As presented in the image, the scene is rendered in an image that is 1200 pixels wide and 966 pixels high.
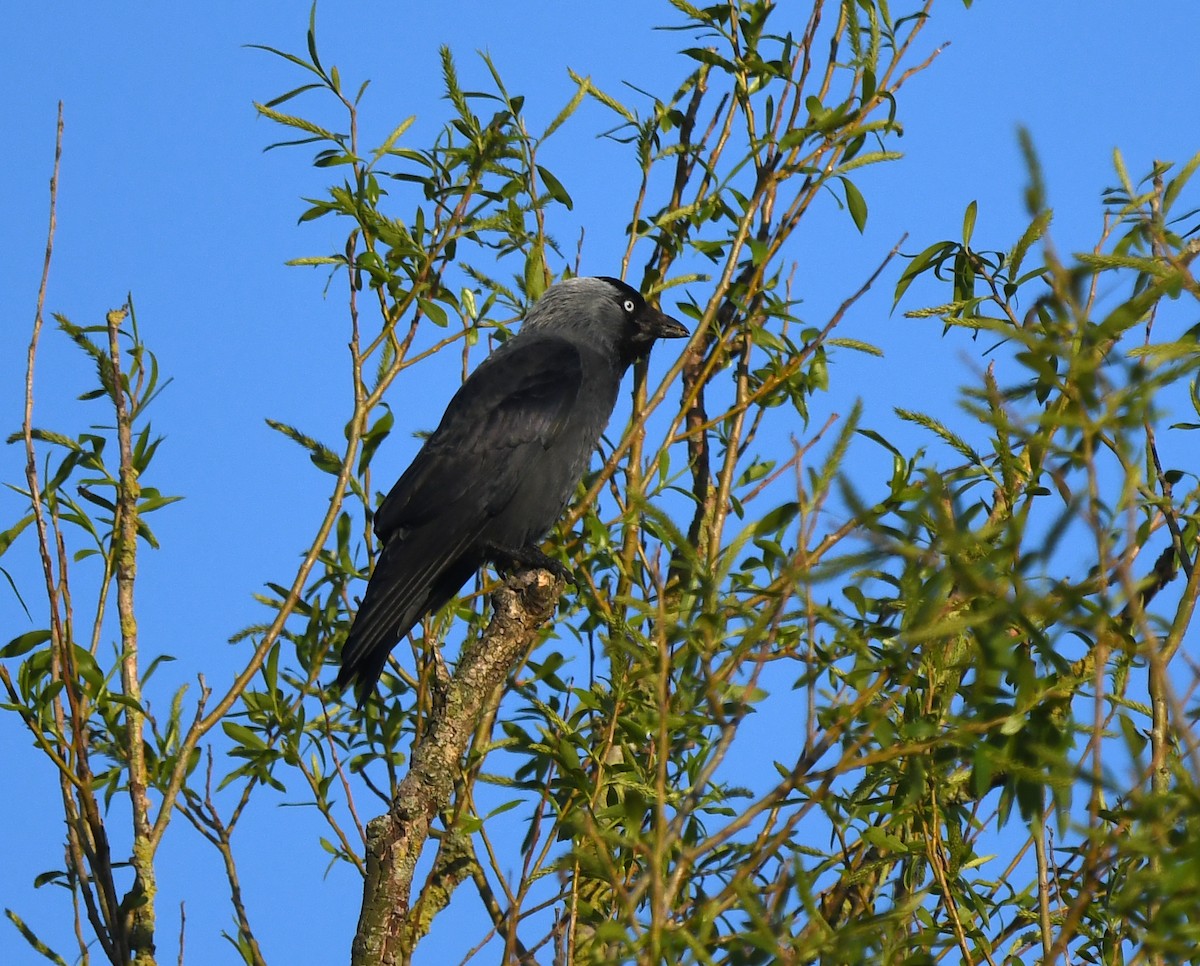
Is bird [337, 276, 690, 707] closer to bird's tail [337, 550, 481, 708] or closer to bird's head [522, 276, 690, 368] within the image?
bird's tail [337, 550, 481, 708]

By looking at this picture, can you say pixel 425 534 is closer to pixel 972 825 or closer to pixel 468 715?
pixel 468 715

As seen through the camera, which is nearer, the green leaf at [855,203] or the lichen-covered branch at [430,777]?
the lichen-covered branch at [430,777]

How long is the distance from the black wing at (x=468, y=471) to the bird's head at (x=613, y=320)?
0.52 m

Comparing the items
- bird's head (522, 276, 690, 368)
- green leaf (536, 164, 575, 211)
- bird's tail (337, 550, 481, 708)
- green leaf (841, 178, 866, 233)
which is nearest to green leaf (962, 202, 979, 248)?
green leaf (841, 178, 866, 233)

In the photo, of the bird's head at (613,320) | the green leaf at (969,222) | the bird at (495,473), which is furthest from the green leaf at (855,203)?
the bird's head at (613,320)

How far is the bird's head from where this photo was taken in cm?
750

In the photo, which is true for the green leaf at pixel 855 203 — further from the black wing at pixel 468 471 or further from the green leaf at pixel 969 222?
the black wing at pixel 468 471

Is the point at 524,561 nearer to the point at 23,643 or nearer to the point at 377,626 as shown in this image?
the point at 377,626

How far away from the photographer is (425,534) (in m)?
5.91

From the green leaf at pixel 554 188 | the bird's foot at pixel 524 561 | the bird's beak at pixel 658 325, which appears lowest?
the bird's foot at pixel 524 561

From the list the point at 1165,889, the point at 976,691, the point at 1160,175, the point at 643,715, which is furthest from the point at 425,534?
the point at 1165,889

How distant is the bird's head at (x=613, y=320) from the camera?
7.50 meters

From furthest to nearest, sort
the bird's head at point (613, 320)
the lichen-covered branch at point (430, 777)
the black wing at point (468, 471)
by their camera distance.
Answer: the bird's head at point (613, 320), the black wing at point (468, 471), the lichen-covered branch at point (430, 777)

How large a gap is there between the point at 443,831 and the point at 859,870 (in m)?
1.41
